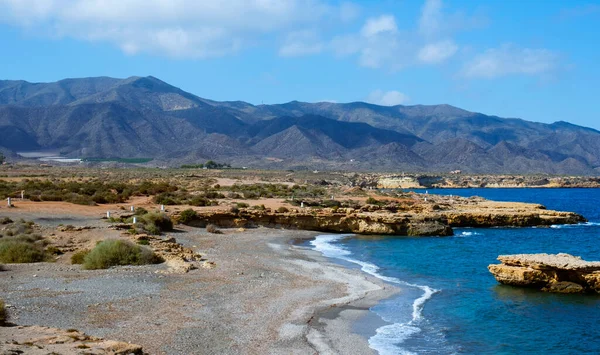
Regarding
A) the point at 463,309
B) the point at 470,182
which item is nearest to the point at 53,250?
the point at 463,309

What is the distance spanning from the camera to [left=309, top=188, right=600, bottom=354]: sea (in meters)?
14.1

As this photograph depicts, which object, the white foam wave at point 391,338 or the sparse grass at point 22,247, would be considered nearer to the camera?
the white foam wave at point 391,338

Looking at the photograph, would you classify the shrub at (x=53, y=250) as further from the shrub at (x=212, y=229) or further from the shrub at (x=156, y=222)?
the shrub at (x=212, y=229)

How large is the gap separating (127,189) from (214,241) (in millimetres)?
22509

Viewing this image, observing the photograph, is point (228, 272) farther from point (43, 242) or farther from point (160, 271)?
point (43, 242)

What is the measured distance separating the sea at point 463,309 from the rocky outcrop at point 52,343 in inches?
232

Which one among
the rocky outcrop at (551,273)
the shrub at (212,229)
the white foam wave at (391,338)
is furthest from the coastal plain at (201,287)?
the rocky outcrop at (551,273)

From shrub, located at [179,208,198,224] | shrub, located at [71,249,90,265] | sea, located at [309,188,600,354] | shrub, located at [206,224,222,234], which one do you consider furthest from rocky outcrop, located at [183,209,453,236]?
shrub, located at [71,249,90,265]

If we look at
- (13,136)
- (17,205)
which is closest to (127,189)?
(17,205)

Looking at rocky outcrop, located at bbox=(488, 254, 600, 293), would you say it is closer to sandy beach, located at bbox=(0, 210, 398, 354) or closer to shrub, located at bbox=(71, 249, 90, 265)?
sandy beach, located at bbox=(0, 210, 398, 354)

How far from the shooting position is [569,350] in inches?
544

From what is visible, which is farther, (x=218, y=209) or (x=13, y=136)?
(x=13, y=136)

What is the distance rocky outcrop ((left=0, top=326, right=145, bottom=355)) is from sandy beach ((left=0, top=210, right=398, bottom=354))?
1.62ft

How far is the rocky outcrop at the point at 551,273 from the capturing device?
62.4 ft
